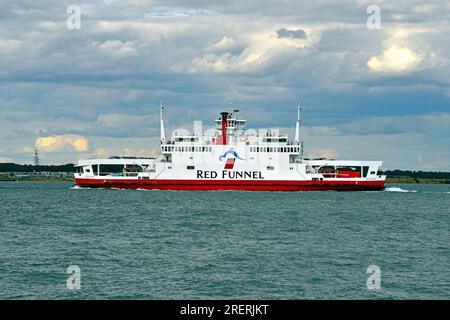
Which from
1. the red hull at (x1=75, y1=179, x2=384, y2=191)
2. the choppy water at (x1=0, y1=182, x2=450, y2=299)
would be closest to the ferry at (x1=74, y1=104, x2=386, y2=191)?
the red hull at (x1=75, y1=179, x2=384, y2=191)

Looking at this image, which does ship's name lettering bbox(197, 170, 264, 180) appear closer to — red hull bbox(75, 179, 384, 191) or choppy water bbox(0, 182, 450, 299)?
red hull bbox(75, 179, 384, 191)

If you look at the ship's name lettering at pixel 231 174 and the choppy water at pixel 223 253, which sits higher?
the ship's name lettering at pixel 231 174

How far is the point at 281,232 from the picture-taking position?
152 ft

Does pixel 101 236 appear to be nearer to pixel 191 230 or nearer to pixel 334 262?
pixel 191 230

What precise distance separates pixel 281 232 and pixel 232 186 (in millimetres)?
50450

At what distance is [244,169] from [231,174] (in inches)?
71.2

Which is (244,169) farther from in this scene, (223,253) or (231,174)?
(223,253)

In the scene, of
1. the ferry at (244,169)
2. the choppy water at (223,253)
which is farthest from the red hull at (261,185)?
the choppy water at (223,253)

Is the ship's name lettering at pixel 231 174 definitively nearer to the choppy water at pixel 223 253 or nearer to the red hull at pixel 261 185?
the red hull at pixel 261 185

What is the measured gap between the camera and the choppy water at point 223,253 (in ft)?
90.9

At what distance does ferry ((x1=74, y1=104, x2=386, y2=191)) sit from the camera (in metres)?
96.2

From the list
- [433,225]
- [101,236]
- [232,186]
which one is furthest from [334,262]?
[232,186]

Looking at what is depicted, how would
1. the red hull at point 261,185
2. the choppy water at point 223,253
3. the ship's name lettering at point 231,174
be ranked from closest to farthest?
the choppy water at point 223,253, the red hull at point 261,185, the ship's name lettering at point 231,174

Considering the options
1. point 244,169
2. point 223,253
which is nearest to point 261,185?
point 244,169
